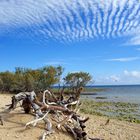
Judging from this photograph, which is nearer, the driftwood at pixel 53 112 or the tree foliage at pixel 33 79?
the driftwood at pixel 53 112

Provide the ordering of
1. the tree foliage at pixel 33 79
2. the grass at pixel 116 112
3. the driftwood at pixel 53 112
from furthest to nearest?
the tree foliage at pixel 33 79 < the grass at pixel 116 112 < the driftwood at pixel 53 112

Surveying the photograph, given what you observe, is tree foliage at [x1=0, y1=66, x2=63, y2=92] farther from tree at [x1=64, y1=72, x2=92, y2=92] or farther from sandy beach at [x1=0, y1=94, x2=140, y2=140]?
sandy beach at [x1=0, y1=94, x2=140, y2=140]

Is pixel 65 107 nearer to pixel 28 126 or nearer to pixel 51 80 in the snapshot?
pixel 28 126

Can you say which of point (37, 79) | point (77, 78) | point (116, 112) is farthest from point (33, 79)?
point (116, 112)

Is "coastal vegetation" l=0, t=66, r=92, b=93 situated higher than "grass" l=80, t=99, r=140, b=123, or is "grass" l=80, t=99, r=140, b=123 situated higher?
"coastal vegetation" l=0, t=66, r=92, b=93

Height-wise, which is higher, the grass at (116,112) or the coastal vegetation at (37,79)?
the coastal vegetation at (37,79)

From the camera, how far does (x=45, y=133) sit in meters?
12.1

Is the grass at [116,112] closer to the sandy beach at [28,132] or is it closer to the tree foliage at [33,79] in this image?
the sandy beach at [28,132]

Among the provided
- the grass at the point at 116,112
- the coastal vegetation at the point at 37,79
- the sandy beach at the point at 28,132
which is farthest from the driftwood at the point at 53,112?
the coastal vegetation at the point at 37,79

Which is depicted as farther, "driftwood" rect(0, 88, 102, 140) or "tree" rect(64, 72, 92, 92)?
"tree" rect(64, 72, 92, 92)

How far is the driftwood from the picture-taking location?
1293 cm

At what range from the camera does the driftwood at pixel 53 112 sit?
12.9m

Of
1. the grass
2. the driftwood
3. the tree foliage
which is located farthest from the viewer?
the tree foliage

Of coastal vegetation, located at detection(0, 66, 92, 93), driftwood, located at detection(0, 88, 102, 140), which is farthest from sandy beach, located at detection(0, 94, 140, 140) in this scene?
coastal vegetation, located at detection(0, 66, 92, 93)
